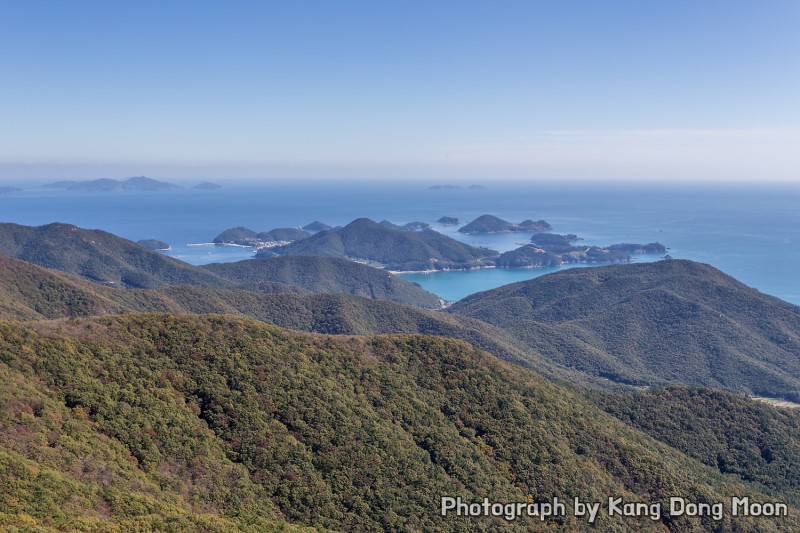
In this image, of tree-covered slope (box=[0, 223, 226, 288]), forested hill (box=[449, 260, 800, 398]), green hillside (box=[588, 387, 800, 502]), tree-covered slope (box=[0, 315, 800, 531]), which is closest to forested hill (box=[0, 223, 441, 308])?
tree-covered slope (box=[0, 223, 226, 288])

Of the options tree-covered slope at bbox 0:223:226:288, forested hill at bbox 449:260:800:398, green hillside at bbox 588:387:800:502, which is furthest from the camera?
tree-covered slope at bbox 0:223:226:288

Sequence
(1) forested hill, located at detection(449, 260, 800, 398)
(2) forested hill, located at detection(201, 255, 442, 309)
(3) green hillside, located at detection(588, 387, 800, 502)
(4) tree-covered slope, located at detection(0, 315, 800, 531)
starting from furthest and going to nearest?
(2) forested hill, located at detection(201, 255, 442, 309) → (1) forested hill, located at detection(449, 260, 800, 398) → (3) green hillside, located at detection(588, 387, 800, 502) → (4) tree-covered slope, located at detection(0, 315, 800, 531)

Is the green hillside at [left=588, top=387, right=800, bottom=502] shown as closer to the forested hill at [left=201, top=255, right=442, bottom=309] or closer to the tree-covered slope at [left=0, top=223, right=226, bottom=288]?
the forested hill at [left=201, top=255, right=442, bottom=309]

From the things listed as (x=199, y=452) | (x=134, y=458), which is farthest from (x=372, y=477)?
(x=134, y=458)

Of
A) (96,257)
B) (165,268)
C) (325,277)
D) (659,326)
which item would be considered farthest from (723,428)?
(96,257)

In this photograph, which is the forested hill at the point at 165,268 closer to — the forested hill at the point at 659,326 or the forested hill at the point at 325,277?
the forested hill at the point at 325,277

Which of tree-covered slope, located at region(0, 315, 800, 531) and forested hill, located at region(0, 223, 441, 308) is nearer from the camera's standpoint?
tree-covered slope, located at region(0, 315, 800, 531)

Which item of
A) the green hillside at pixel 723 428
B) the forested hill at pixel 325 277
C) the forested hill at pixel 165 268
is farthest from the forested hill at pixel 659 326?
the forested hill at pixel 165 268
